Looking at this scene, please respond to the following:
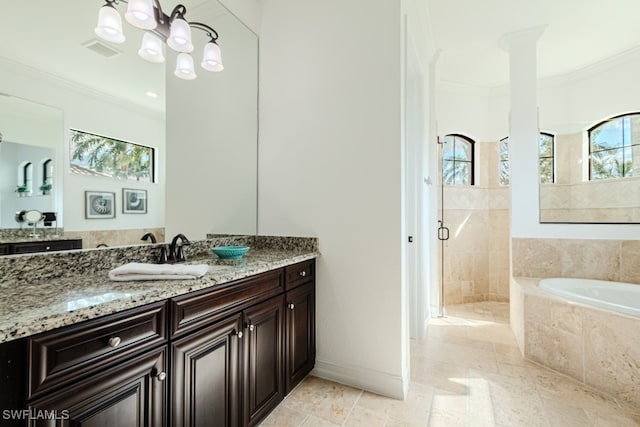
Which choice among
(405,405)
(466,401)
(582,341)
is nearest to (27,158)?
(405,405)

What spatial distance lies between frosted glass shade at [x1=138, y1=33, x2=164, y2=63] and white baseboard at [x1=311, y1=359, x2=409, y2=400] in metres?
2.16

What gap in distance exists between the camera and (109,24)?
136cm

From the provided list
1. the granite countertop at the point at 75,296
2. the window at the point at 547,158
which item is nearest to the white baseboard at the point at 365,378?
the granite countertop at the point at 75,296

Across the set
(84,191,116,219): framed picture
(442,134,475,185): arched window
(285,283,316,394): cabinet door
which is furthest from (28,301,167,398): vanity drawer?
(442,134,475,185): arched window

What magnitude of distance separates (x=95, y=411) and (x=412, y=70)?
9.97ft

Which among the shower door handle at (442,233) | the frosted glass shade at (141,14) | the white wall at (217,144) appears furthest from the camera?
the shower door handle at (442,233)

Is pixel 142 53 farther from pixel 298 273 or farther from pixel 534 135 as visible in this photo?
pixel 534 135

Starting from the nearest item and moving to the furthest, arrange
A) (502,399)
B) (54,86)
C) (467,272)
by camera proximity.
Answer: (54,86) < (502,399) < (467,272)

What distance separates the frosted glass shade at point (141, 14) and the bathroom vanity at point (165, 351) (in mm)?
1256

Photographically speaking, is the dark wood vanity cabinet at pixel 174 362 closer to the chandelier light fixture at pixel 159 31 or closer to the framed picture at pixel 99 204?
the framed picture at pixel 99 204

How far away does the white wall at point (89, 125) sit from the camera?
1166 millimetres

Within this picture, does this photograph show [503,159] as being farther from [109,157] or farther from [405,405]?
[109,157]

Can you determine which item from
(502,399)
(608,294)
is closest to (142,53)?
(502,399)

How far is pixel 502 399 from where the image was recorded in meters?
1.85
